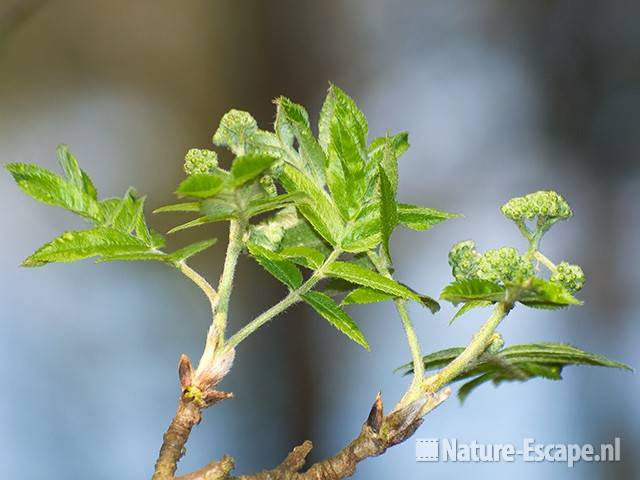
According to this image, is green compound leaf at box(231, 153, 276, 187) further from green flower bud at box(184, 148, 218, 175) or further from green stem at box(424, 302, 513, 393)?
green stem at box(424, 302, 513, 393)

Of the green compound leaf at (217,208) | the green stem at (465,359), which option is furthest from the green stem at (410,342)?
the green compound leaf at (217,208)

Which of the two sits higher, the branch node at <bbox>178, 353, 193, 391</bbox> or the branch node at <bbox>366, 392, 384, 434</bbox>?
the branch node at <bbox>178, 353, 193, 391</bbox>

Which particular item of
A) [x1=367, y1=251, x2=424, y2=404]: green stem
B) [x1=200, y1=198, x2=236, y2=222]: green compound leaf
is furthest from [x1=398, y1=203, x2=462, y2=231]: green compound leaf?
[x1=200, y1=198, x2=236, y2=222]: green compound leaf

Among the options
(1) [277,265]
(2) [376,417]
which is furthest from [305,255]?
(2) [376,417]

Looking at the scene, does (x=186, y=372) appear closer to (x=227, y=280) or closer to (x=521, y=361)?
(x=227, y=280)

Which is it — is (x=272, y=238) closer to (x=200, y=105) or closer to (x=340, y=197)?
(x=340, y=197)

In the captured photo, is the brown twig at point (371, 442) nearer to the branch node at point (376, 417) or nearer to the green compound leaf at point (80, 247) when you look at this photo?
the branch node at point (376, 417)

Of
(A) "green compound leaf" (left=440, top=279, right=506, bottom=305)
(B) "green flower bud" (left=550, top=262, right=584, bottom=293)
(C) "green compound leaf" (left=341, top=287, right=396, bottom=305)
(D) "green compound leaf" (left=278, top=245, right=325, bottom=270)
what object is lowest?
(A) "green compound leaf" (left=440, top=279, right=506, bottom=305)
